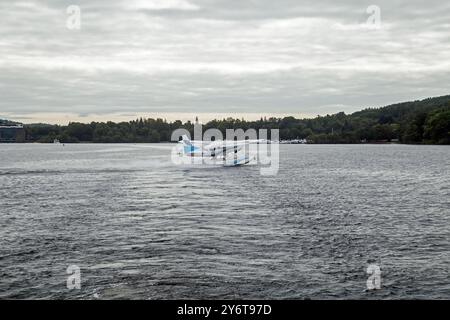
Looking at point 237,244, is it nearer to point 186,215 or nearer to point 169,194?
point 186,215

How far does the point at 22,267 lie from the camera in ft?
65.5

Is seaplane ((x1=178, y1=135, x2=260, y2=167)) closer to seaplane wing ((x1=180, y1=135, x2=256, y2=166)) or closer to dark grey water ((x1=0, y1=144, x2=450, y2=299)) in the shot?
seaplane wing ((x1=180, y1=135, x2=256, y2=166))

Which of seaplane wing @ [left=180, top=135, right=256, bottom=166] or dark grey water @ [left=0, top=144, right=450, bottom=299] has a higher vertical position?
seaplane wing @ [left=180, top=135, right=256, bottom=166]

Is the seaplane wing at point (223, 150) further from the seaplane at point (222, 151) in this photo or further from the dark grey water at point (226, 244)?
the dark grey water at point (226, 244)

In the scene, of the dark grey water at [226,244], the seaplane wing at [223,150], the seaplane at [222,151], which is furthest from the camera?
the seaplane wing at [223,150]

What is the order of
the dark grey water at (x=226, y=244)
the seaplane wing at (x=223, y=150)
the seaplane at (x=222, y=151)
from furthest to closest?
1. the seaplane wing at (x=223, y=150)
2. the seaplane at (x=222, y=151)
3. the dark grey water at (x=226, y=244)

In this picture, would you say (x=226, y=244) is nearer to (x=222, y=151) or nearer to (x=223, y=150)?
(x=223, y=150)

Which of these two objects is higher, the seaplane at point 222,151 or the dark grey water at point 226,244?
the seaplane at point 222,151

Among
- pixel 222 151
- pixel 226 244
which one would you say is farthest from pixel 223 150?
pixel 226 244

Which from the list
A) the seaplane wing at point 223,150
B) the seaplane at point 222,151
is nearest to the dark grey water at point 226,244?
the seaplane at point 222,151

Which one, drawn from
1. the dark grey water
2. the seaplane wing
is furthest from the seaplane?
the dark grey water

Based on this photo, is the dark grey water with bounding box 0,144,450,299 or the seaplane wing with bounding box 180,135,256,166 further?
the seaplane wing with bounding box 180,135,256,166

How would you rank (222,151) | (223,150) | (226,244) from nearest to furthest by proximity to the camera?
1. (226,244)
2. (223,150)
3. (222,151)

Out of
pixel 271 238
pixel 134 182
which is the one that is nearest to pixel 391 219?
pixel 271 238
